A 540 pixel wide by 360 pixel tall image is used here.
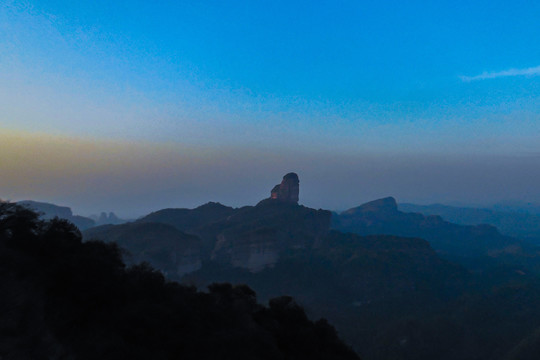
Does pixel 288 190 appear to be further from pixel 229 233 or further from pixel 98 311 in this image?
pixel 98 311

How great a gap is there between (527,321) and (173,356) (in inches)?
2594

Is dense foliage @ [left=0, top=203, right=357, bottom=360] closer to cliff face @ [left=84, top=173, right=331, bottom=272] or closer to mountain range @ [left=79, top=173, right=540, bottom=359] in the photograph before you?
mountain range @ [left=79, top=173, right=540, bottom=359]

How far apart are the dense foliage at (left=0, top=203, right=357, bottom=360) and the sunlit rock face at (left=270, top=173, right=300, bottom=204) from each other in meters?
115

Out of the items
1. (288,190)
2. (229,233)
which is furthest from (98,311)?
(288,190)

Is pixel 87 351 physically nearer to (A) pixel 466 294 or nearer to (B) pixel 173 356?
(B) pixel 173 356

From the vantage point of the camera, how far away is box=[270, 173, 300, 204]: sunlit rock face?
133250 millimetres

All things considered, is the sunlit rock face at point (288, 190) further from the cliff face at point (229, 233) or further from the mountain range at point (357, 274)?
the mountain range at point (357, 274)

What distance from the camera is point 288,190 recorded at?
13338cm

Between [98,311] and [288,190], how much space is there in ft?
400

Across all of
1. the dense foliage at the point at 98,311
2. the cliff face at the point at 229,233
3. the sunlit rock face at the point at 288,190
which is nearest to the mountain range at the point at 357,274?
the cliff face at the point at 229,233

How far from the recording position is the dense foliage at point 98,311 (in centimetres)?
908

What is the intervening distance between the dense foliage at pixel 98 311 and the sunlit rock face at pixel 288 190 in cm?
11510

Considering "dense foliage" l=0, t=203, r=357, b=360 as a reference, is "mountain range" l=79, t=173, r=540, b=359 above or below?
below

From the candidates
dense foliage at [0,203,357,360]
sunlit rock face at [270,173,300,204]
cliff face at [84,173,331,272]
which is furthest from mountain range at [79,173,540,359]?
dense foliage at [0,203,357,360]
